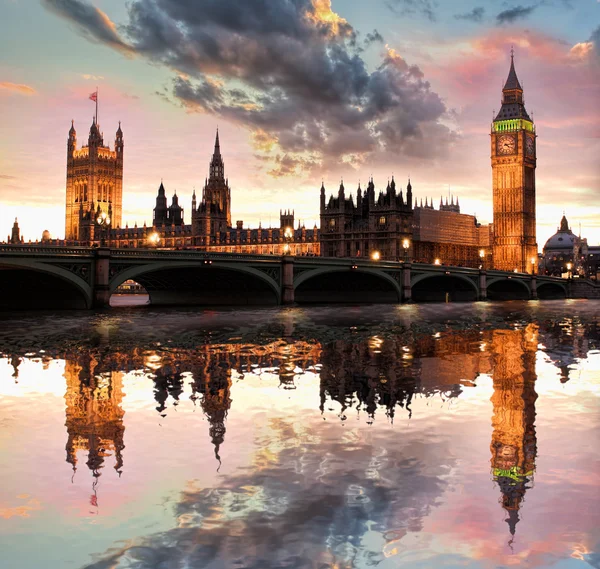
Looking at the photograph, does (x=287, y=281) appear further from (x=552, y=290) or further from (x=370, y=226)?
(x=552, y=290)

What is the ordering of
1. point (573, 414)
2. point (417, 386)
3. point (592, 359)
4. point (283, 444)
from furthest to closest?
point (592, 359), point (417, 386), point (573, 414), point (283, 444)

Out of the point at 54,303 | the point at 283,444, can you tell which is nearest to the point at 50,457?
the point at 283,444

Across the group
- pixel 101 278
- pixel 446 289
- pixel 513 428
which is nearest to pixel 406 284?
pixel 446 289

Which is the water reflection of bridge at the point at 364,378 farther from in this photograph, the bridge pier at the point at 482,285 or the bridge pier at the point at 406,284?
the bridge pier at the point at 482,285

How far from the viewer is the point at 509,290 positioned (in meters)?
153

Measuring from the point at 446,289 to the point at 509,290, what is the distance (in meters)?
28.7

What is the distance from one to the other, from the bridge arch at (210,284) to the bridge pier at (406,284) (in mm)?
22571

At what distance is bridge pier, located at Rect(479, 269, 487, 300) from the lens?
392 feet

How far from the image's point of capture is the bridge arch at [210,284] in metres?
72.1

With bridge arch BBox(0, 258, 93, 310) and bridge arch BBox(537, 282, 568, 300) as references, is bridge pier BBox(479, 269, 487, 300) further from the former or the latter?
bridge arch BBox(0, 258, 93, 310)

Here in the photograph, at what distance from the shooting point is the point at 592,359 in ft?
84.6

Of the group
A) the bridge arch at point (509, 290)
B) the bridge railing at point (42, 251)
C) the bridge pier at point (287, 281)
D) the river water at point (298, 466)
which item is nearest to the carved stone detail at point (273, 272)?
the bridge pier at point (287, 281)

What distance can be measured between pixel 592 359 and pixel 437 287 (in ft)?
339

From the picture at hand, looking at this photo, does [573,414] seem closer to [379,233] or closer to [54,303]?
[54,303]
